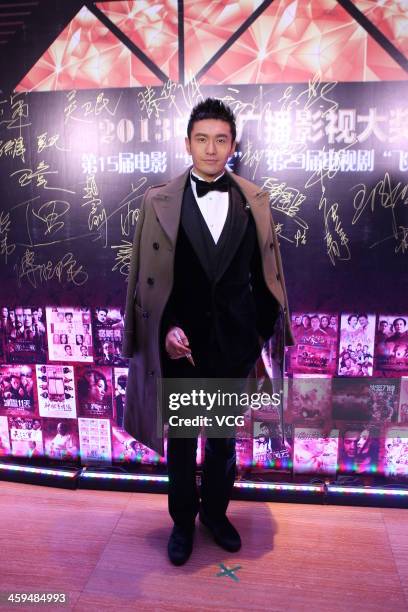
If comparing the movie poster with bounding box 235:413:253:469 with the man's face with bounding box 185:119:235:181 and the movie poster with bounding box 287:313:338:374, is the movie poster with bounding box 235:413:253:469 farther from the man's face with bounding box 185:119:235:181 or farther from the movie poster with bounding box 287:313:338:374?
the man's face with bounding box 185:119:235:181

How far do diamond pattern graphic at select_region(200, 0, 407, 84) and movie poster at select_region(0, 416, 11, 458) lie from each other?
92.6 inches

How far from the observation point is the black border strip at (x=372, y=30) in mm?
2355

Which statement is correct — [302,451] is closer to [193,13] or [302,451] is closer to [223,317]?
[223,317]

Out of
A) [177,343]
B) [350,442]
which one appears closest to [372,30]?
[177,343]

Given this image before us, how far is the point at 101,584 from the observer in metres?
2.16

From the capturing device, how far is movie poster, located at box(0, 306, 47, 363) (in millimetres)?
2852

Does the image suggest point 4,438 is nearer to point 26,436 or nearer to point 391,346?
point 26,436

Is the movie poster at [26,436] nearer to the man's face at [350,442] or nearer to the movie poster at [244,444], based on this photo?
the movie poster at [244,444]

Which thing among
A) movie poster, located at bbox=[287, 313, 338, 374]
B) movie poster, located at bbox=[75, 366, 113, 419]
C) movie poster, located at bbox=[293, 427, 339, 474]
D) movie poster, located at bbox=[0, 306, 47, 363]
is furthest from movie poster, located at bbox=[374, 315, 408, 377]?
movie poster, located at bbox=[0, 306, 47, 363]

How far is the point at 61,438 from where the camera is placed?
Result: 118 inches

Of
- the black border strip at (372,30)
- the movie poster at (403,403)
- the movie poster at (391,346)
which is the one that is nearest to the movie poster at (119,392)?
the movie poster at (391,346)

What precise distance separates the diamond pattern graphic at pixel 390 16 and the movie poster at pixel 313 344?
1.35 meters

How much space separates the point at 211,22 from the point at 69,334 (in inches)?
69.4

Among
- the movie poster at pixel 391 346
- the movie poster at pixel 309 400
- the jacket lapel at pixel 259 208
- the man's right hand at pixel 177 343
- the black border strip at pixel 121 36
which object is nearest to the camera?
the man's right hand at pixel 177 343
